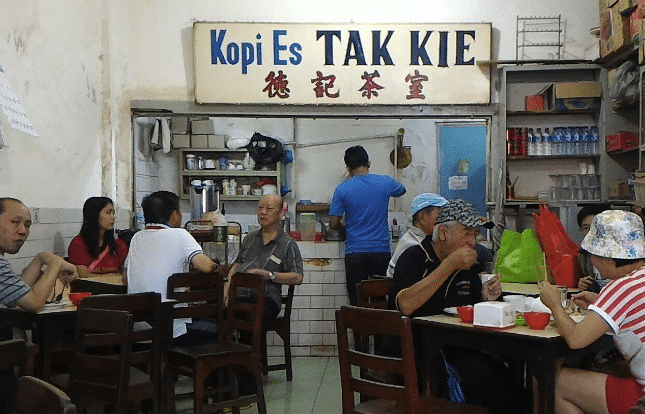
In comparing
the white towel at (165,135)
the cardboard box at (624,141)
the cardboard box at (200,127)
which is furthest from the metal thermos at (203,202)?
the cardboard box at (624,141)

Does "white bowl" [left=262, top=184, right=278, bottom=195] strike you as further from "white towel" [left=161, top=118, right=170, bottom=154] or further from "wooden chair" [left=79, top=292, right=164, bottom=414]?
"wooden chair" [left=79, top=292, right=164, bottom=414]

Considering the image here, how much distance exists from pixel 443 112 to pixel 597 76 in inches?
59.2

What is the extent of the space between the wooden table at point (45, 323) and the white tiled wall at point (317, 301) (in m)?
3.37

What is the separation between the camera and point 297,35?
728 centimetres

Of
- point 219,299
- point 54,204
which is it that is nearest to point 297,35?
point 54,204

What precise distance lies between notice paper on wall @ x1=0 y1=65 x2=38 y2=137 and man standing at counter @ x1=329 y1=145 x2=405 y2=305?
2.80m

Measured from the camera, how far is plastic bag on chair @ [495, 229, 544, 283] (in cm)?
566

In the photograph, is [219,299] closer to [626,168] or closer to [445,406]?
[445,406]

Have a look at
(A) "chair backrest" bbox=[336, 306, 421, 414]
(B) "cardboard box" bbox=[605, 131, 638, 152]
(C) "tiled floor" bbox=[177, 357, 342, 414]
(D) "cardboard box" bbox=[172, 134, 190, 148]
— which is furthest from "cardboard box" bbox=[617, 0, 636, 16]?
(D) "cardboard box" bbox=[172, 134, 190, 148]

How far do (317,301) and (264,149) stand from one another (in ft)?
8.87

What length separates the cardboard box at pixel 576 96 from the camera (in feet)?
23.1

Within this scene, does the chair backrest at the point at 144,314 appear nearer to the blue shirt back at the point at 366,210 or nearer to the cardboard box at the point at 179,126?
the blue shirt back at the point at 366,210

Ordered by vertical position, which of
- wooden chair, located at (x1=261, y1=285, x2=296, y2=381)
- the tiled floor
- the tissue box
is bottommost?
the tiled floor

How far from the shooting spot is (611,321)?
3.07 metres
